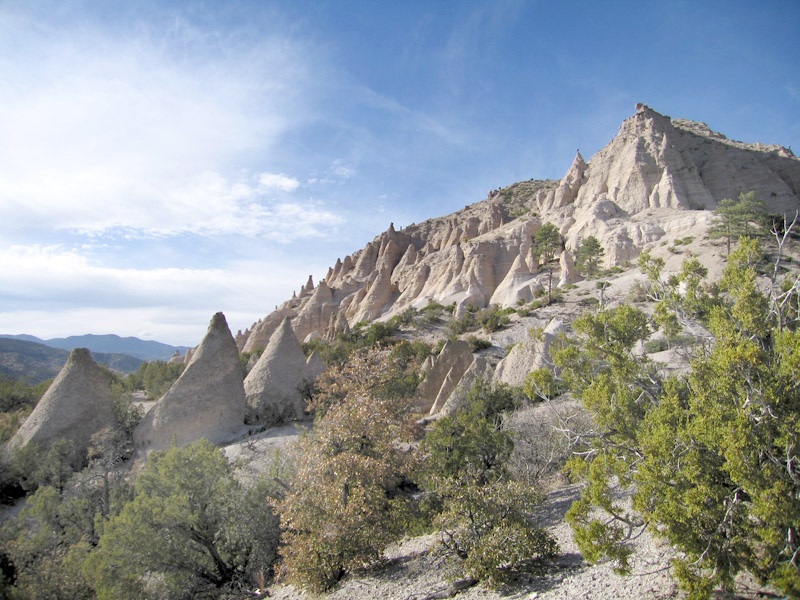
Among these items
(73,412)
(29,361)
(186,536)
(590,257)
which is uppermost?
(590,257)

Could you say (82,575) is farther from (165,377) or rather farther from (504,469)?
(165,377)

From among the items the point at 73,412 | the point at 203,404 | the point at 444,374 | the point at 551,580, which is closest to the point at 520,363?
the point at 444,374

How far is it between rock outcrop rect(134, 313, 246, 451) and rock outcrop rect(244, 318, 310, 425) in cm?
79

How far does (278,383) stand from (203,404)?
2.99m

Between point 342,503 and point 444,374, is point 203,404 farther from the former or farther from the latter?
point 342,503

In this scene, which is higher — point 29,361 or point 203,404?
point 29,361

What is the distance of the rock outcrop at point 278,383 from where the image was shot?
58.1 feet

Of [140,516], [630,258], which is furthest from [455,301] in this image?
[140,516]

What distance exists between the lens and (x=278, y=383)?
18.5m

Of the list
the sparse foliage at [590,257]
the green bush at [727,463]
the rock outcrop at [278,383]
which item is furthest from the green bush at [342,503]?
the sparse foliage at [590,257]

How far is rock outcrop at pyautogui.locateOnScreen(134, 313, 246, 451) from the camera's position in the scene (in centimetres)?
1602

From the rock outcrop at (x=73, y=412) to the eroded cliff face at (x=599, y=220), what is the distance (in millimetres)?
24139

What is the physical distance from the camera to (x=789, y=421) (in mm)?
4402

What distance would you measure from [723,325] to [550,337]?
1473cm
